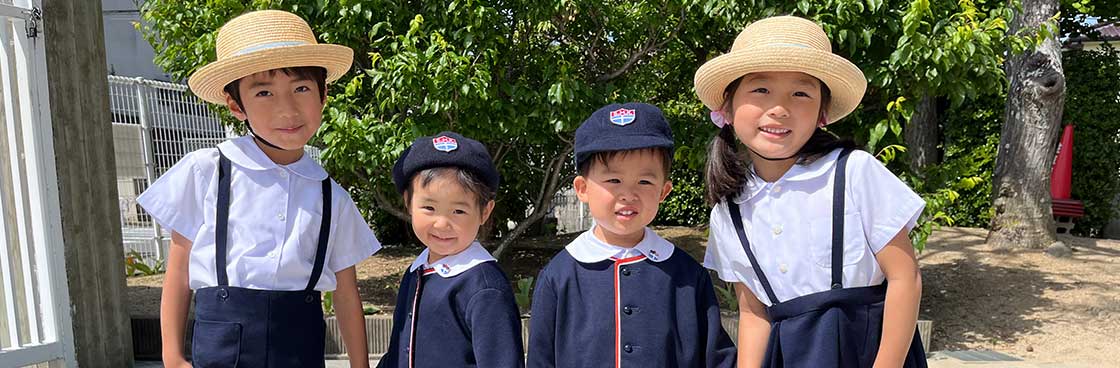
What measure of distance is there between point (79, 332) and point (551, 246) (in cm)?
485

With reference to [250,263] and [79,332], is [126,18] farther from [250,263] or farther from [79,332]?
[250,263]

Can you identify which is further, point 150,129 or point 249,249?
point 150,129

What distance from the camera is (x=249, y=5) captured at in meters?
5.18

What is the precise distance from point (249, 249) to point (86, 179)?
2.62 metres

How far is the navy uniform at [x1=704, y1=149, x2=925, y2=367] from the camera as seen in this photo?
6.48ft

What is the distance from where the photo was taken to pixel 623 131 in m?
2.11

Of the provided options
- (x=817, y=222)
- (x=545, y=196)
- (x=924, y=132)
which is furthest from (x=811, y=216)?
(x=924, y=132)

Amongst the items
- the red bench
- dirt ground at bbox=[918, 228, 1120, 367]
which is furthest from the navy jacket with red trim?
the red bench

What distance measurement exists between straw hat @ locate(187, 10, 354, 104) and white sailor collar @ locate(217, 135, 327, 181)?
0.53 feet

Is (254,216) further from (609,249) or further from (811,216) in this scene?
(811,216)

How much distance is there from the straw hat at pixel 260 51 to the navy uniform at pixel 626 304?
2.56 ft

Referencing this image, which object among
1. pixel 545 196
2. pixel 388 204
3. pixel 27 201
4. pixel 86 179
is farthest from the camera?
pixel 545 196

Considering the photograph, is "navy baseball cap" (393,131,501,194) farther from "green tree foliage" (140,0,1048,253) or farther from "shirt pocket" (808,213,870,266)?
"green tree foliage" (140,0,1048,253)

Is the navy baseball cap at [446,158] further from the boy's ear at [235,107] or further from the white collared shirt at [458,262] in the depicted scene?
the boy's ear at [235,107]
